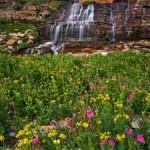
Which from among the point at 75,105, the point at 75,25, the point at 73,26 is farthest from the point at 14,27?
the point at 75,105

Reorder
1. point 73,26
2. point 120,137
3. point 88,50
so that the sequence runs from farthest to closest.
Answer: point 73,26 → point 88,50 → point 120,137

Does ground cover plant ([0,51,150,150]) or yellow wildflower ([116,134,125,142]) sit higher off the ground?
yellow wildflower ([116,134,125,142])

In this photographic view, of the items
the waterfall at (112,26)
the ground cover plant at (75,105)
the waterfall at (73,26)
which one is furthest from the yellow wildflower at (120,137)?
the waterfall at (112,26)

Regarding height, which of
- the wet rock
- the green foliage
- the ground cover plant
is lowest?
the wet rock

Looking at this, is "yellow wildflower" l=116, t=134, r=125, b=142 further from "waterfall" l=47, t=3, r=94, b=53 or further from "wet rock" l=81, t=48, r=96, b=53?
"waterfall" l=47, t=3, r=94, b=53

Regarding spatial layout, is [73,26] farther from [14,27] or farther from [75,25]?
[14,27]

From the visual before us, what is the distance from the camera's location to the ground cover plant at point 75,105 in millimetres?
5887

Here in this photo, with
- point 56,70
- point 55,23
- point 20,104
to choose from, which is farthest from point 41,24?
point 20,104

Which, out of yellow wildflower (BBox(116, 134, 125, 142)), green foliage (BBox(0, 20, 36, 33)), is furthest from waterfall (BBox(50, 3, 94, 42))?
yellow wildflower (BBox(116, 134, 125, 142))

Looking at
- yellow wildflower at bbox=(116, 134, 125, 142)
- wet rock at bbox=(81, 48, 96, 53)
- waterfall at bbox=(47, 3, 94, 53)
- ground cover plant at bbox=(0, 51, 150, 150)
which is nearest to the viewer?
yellow wildflower at bbox=(116, 134, 125, 142)

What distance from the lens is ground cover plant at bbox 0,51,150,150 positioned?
5.89m

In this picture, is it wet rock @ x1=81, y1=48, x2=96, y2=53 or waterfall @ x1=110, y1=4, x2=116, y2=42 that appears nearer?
wet rock @ x1=81, y1=48, x2=96, y2=53

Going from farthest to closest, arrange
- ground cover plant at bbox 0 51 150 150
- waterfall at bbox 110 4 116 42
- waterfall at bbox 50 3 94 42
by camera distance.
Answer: waterfall at bbox 50 3 94 42 < waterfall at bbox 110 4 116 42 < ground cover plant at bbox 0 51 150 150

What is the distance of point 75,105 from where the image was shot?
25.4 ft
